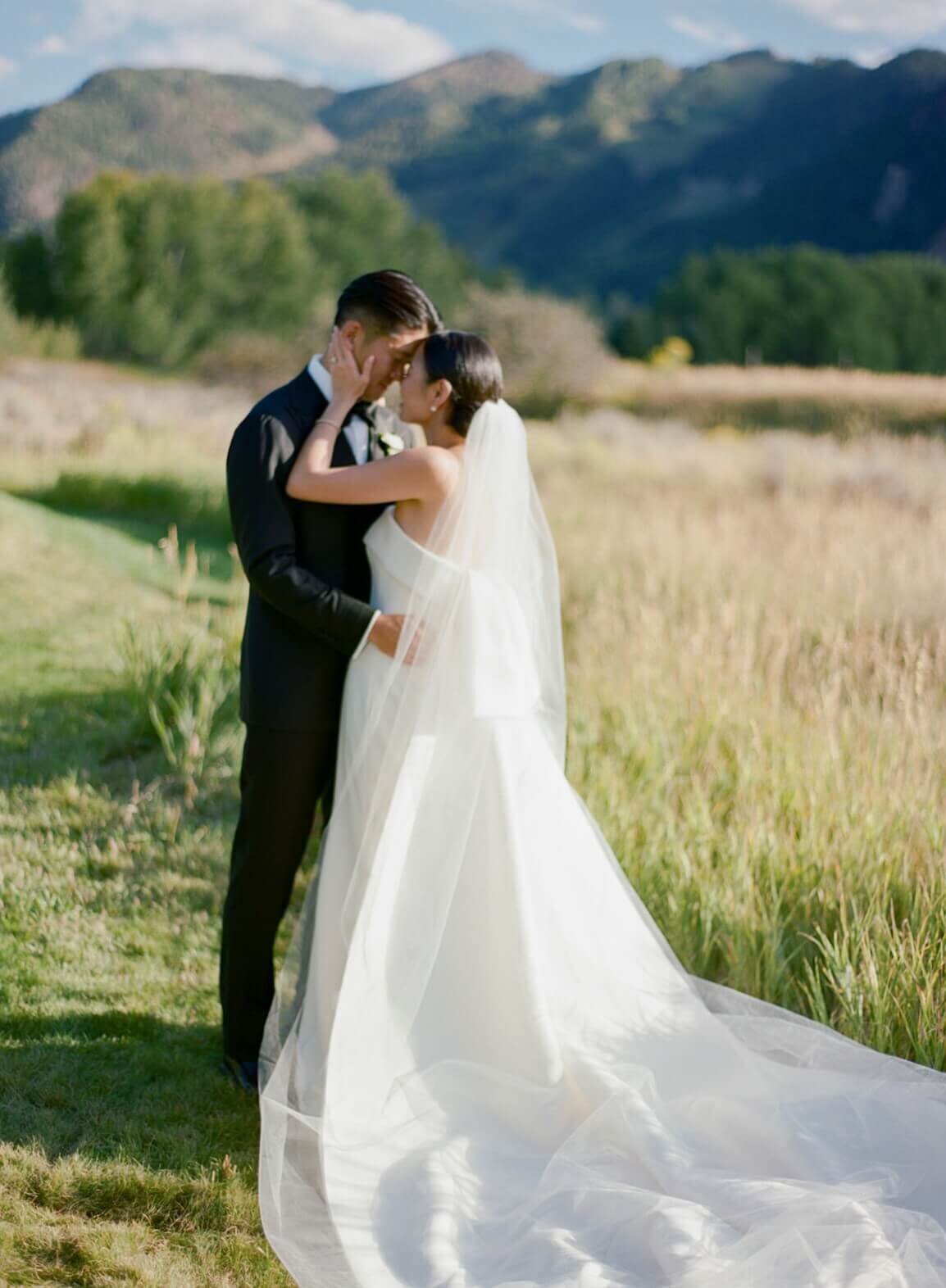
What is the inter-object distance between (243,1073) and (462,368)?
83.0 inches

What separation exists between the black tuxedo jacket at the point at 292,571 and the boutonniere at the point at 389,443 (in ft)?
0.42

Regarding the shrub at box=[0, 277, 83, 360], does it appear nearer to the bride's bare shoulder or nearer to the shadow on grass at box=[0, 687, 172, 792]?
the shadow on grass at box=[0, 687, 172, 792]

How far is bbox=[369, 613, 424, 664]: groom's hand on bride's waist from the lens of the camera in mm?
3168

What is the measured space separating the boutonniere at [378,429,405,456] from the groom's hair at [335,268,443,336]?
0.29 meters

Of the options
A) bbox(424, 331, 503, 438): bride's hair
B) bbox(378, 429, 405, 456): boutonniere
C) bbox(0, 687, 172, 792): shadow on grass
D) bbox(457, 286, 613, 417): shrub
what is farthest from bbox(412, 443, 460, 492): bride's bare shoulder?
bbox(457, 286, 613, 417): shrub

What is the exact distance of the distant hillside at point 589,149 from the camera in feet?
306

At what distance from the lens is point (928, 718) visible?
189 inches

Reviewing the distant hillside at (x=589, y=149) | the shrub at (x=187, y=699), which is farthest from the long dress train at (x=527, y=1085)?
the distant hillside at (x=589, y=149)

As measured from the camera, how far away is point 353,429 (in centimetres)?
338

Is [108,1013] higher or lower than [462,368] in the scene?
lower

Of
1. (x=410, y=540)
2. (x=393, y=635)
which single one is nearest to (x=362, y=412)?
(x=410, y=540)

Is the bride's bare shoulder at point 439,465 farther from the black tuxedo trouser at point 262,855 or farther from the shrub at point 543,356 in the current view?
the shrub at point 543,356

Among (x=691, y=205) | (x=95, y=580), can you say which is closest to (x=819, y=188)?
(x=691, y=205)

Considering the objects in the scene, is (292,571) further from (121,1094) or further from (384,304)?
(121,1094)
